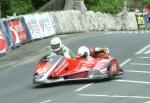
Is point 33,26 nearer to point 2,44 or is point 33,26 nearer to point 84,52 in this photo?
point 2,44

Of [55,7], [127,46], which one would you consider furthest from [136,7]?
[127,46]

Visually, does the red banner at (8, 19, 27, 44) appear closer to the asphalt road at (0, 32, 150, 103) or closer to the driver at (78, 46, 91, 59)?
the asphalt road at (0, 32, 150, 103)

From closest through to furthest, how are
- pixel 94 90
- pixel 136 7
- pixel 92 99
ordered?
1. pixel 92 99
2. pixel 94 90
3. pixel 136 7

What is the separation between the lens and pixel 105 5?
4709 centimetres

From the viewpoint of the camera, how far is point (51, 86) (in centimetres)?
1875

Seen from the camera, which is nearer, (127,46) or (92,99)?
(92,99)

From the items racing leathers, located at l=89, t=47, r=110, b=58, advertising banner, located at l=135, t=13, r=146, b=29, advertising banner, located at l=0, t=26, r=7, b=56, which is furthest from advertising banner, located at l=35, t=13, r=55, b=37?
advertising banner, located at l=135, t=13, r=146, b=29

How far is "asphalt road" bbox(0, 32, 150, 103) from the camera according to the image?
1608 cm

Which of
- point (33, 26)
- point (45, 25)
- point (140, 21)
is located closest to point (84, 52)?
point (33, 26)

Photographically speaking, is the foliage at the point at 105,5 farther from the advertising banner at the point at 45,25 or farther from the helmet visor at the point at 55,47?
the helmet visor at the point at 55,47

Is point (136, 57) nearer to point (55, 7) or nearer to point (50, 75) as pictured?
point (50, 75)

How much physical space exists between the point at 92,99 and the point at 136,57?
9170 mm

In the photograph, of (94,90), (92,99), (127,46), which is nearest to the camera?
(92,99)

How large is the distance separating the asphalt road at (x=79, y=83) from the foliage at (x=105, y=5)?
15823 millimetres
